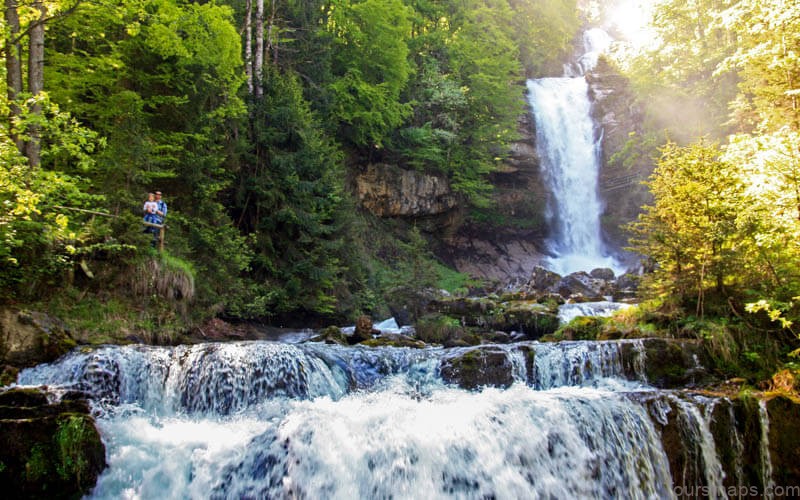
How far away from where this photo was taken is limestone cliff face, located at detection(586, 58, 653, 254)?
102 ft

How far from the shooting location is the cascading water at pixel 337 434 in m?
5.17

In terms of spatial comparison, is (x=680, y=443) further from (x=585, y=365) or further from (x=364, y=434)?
(x=364, y=434)

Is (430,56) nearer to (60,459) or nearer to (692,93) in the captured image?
(692,93)

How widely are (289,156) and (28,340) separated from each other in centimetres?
983

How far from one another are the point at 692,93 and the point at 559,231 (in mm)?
10893

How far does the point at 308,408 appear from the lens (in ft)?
23.5

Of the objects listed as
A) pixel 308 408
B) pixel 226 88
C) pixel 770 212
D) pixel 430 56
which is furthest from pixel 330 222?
pixel 430 56

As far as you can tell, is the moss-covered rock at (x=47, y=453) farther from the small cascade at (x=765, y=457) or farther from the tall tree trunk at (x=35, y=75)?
the small cascade at (x=765, y=457)

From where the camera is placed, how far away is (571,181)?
31594 mm

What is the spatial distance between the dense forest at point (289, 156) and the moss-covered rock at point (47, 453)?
10.4 feet

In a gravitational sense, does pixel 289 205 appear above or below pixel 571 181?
below

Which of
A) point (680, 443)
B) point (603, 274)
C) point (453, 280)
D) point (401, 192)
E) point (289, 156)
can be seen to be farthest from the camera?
point (401, 192)

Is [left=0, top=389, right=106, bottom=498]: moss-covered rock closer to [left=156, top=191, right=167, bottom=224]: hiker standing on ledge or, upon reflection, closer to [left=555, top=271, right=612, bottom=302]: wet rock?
[left=156, top=191, right=167, bottom=224]: hiker standing on ledge

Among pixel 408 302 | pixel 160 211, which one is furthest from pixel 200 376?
pixel 408 302
